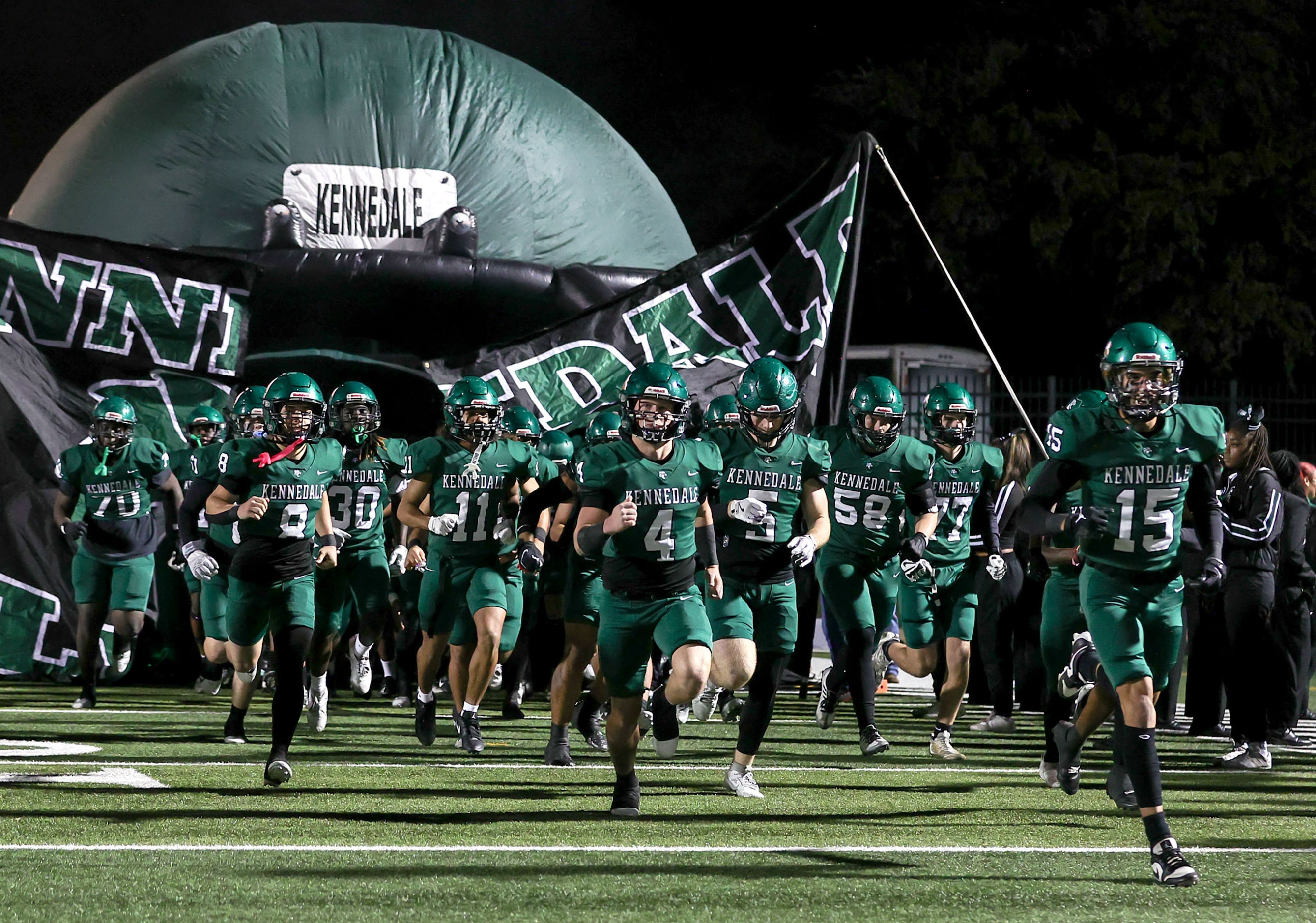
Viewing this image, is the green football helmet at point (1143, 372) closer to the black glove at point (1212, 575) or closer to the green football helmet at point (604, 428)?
the black glove at point (1212, 575)

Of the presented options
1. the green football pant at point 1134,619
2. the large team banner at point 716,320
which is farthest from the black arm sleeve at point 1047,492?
the large team banner at point 716,320

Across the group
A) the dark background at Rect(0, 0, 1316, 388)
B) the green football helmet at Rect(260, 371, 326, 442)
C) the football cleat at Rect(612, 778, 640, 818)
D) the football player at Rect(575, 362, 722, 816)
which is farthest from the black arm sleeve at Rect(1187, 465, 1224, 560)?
the dark background at Rect(0, 0, 1316, 388)

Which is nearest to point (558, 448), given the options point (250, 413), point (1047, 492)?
point (250, 413)

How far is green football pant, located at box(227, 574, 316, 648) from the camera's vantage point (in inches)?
336

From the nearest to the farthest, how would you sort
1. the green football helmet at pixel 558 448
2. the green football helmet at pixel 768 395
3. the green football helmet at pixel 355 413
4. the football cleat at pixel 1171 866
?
the football cleat at pixel 1171 866 → the green football helmet at pixel 768 395 → the green football helmet at pixel 355 413 → the green football helmet at pixel 558 448

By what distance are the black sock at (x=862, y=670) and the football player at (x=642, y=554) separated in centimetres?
237

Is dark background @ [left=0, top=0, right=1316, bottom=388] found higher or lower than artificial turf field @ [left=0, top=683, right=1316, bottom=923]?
higher

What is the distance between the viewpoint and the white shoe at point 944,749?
9883 mm

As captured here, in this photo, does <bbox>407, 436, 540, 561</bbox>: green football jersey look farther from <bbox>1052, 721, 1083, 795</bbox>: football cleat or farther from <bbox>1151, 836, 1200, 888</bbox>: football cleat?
<bbox>1151, 836, 1200, 888</bbox>: football cleat

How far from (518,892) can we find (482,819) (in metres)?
1.66

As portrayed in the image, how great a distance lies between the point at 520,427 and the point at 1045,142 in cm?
1583

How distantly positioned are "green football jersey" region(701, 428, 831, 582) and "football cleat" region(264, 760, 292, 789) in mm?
2261

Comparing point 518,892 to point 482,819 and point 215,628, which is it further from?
point 215,628

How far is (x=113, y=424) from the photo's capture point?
41.5 ft
